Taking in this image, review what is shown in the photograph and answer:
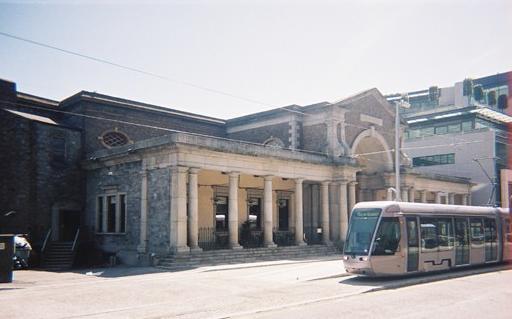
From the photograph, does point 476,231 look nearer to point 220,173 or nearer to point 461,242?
point 461,242

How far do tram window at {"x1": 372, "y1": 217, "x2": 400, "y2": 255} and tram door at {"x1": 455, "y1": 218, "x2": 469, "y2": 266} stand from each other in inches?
162

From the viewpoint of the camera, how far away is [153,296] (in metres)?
13.4

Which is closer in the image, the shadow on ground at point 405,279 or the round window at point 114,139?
the shadow on ground at point 405,279

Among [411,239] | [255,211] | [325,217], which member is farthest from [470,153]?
[411,239]

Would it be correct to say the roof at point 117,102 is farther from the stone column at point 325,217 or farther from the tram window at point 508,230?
the tram window at point 508,230

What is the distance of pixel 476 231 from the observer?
2062 centimetres

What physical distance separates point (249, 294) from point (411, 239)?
667cm

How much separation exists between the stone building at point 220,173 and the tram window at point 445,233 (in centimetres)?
1009

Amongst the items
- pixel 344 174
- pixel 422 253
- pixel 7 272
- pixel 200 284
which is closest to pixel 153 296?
pixel 200 284

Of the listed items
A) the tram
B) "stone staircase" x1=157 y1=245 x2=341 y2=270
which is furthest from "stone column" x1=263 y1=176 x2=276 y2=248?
the tram

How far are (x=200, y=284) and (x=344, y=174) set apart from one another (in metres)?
16.9

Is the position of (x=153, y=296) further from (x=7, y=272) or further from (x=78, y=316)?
(x=7, y=272)

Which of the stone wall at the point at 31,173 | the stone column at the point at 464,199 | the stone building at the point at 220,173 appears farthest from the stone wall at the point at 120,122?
the stone column at the point at 464,199

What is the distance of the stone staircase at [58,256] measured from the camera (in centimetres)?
2434
